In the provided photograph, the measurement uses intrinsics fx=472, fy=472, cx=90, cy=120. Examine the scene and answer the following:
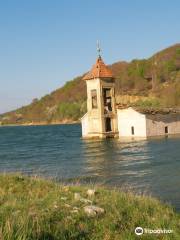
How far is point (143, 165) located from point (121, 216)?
19630mm

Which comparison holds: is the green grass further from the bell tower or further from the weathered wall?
the bell tower

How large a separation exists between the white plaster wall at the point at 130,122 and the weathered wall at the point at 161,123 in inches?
28.1

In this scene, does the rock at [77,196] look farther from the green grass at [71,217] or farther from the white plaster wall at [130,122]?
the white plaster wall at [130,122]

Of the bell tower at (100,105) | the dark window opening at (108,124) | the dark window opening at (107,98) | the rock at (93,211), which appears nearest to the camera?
the rock at (93,211)

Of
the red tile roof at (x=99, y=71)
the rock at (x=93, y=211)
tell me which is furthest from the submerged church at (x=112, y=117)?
the rock at (x=93, y=211)

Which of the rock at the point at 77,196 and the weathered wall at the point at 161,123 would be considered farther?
the weathered wall at the point at 161,123

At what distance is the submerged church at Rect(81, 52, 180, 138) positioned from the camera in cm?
5675

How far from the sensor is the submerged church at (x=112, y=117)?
56.8 m

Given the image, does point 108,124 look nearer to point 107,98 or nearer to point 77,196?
point 107,98

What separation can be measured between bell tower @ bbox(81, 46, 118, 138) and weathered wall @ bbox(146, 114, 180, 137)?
7715mm

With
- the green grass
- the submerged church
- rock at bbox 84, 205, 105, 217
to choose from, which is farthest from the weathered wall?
rock at bbox 84, 205, 105, 217

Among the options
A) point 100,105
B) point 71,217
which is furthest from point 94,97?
point 71,217

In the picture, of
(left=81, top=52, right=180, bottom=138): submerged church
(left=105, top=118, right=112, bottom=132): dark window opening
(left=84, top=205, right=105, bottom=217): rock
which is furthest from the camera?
(left=105, top=118, right=112, bottom=132): dark window opening

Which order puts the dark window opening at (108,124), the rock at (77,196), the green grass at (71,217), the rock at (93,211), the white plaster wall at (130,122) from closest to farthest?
1. the green grass at (71,217)
2. the rock at (93,211)
3. the rock at (77,196)
4. the white plaster wall at (130,122)
5. the dark window opening at (108,124)
